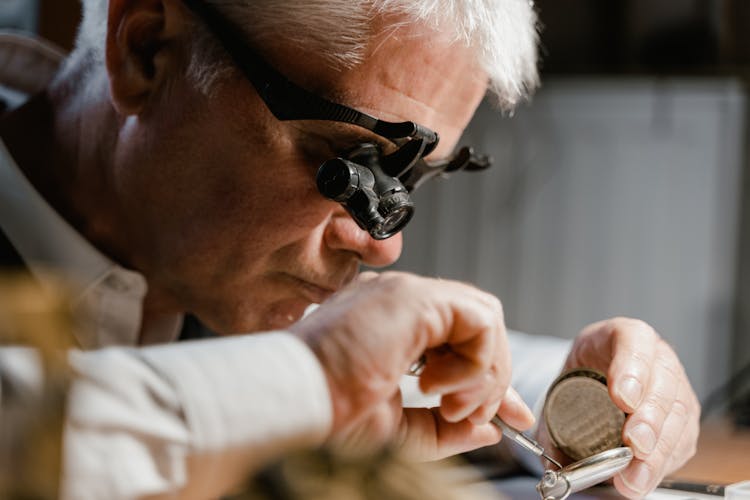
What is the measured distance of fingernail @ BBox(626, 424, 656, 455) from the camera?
1.13 metres

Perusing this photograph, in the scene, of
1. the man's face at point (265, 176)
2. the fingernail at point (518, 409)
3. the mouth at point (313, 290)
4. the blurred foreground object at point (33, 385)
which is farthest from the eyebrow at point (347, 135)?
the blurred foreground object at point (33, 385)

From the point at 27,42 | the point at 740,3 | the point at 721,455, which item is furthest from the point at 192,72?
the point at 740,3

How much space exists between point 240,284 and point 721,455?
883mm

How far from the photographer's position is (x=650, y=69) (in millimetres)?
3010

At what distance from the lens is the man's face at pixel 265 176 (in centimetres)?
119

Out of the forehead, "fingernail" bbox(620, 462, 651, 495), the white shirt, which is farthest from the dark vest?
"fingernail" bbox(620, 462, 651, 495)

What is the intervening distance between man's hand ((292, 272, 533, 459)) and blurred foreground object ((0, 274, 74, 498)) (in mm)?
187

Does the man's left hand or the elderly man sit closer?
the elderly man

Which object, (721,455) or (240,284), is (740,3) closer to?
(721,455)

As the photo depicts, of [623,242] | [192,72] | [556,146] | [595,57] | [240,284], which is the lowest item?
[623,242]

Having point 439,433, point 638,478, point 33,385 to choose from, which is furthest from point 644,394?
point 33,385

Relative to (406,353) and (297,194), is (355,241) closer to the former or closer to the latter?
(297,194)

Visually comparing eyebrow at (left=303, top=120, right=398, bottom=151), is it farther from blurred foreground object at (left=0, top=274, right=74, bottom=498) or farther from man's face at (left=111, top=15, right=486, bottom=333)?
blurred foreground object at (left=0, top=274, right=74, bottom=498)

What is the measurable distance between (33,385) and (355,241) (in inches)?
28.0
